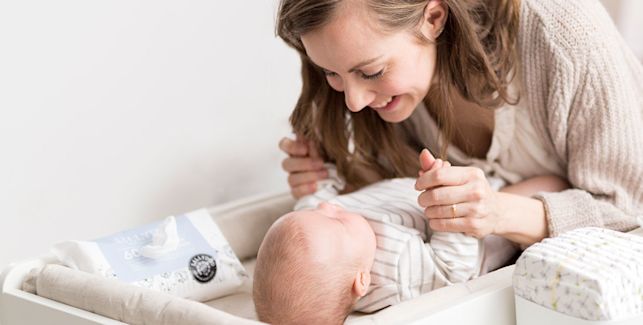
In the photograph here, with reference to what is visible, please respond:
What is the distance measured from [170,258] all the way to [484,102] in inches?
21.7

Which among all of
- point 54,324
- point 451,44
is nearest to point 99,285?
point 54,324

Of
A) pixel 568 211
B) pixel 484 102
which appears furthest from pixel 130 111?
pixel 568 211

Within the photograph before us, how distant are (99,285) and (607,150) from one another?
2.63ft

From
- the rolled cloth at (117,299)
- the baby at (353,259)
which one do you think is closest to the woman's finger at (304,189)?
the baby at (353,259)

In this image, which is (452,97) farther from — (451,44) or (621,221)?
(621,221)

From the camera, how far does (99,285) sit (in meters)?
1.36

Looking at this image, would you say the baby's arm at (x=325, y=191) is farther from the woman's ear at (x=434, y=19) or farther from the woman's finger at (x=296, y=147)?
the woman's ear at (x=434, y=19)

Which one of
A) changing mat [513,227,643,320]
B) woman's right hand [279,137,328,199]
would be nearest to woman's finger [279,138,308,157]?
woman's right hand [279,137,328,199]

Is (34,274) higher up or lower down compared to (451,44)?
lower down

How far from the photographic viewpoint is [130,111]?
6.11 ft

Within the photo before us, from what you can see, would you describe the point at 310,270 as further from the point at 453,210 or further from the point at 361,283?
the point at 453,210

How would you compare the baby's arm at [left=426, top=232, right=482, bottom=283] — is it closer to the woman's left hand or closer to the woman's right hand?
the woman's left hand

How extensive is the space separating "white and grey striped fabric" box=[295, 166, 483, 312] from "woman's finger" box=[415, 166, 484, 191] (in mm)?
95

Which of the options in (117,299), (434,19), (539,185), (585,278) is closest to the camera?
(585,278)
